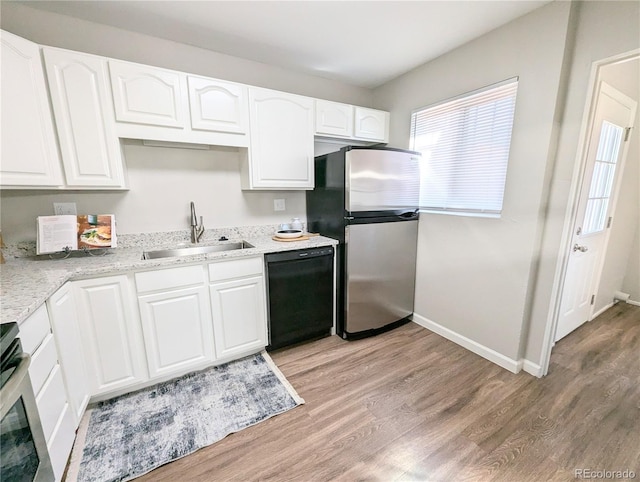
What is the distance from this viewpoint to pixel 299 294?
2209 mm

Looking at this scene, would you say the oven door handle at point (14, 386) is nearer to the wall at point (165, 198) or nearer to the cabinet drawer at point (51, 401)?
the cabinet drawer at point (51, 401)

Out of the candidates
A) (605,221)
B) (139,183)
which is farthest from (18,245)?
(605,221)

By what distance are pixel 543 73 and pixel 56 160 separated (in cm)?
307

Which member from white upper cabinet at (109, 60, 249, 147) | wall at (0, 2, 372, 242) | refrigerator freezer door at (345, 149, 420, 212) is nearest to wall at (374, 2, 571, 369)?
refrigerator freezer door at (345, 149, 420, 212)

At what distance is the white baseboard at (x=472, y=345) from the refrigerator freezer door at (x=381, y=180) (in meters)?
1.18

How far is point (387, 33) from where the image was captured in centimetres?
192

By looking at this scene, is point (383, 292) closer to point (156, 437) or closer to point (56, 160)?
point (156, 437)

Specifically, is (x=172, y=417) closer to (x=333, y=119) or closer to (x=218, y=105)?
(x=218, y=105)

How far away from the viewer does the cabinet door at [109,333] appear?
153 centimetres

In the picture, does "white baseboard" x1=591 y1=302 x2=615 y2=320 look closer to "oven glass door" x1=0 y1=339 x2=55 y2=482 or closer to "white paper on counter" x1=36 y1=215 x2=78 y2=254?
"oven glass door" x1=0 y1=339 x2=55 y2=482

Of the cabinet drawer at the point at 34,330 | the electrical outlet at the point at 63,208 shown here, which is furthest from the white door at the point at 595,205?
the electrical outlet at the point at 63,208

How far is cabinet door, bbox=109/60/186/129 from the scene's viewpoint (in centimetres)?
168

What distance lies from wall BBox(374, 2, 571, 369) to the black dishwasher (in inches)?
40.2

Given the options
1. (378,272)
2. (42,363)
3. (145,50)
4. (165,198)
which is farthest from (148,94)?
(378,272)
